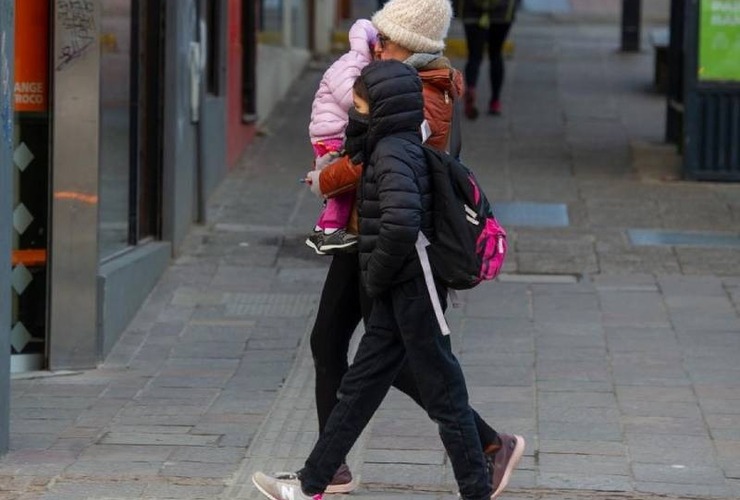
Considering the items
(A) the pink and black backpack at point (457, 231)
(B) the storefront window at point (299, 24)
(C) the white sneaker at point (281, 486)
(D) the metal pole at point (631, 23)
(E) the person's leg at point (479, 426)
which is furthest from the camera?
(D) the metal pole at point (631, 23)

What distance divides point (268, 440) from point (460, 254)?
1.62m

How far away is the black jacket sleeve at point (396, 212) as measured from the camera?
16.0 ft

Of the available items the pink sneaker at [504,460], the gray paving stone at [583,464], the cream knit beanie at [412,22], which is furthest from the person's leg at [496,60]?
the cream knit beanie at [412,22]

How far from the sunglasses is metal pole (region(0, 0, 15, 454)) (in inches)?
56.8

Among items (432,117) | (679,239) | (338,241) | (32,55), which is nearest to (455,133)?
(432,117)

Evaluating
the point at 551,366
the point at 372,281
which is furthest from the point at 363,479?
the point at 551,366

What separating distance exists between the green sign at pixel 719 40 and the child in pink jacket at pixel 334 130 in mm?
6697

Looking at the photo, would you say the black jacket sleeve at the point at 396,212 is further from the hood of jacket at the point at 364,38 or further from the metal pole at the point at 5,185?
the metal pole at the point at 5,185

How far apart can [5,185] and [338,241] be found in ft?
4.48

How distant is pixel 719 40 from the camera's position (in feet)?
37.8

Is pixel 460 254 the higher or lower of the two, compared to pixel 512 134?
higher

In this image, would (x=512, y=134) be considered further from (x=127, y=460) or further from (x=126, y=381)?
(x=127, y=460)

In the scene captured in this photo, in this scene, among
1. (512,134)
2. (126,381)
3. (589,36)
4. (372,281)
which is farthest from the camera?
(589,36)

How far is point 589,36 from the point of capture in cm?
1980
